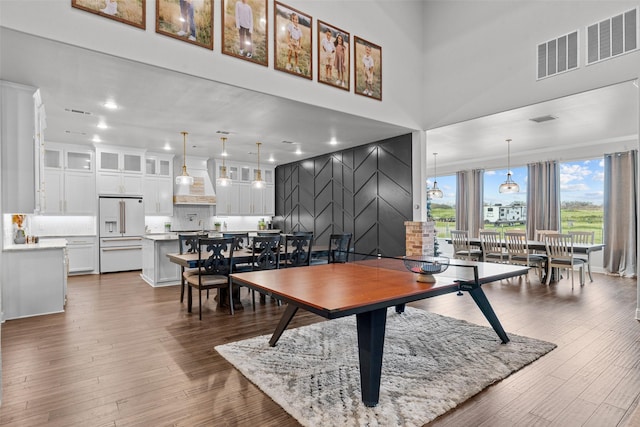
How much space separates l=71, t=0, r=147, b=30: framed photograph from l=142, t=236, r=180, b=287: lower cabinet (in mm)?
3461

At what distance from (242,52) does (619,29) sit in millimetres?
4457

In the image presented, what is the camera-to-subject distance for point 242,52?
13.3 ft

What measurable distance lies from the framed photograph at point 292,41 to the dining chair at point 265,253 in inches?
87.7

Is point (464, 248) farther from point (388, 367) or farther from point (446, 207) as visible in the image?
point (388, 367)

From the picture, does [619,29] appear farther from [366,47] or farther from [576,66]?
[366,47]

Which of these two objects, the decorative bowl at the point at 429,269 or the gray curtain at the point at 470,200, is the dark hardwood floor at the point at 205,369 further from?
the gray curtain at the point at 470,200

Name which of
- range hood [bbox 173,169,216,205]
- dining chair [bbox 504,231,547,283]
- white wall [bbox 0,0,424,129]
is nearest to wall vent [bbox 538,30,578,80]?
white wall [bbox 0,0,424,129]

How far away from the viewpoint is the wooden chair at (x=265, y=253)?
4.56 m

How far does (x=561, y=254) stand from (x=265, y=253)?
5.32 meters

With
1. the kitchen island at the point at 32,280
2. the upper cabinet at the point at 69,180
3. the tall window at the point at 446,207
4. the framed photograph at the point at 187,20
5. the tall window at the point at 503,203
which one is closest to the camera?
the framed photograph at the point at 187,20

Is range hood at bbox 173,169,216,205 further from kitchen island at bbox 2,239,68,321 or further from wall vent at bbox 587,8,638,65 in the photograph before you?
wall vent at bbox 587,8,638,65

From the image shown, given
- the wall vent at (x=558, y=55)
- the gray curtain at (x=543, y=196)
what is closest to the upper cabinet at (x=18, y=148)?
the wall vent at (x=558, y=55)

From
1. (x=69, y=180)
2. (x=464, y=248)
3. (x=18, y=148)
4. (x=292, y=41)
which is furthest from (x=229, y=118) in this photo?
(x=464, y=248)

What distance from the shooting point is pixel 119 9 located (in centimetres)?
324
